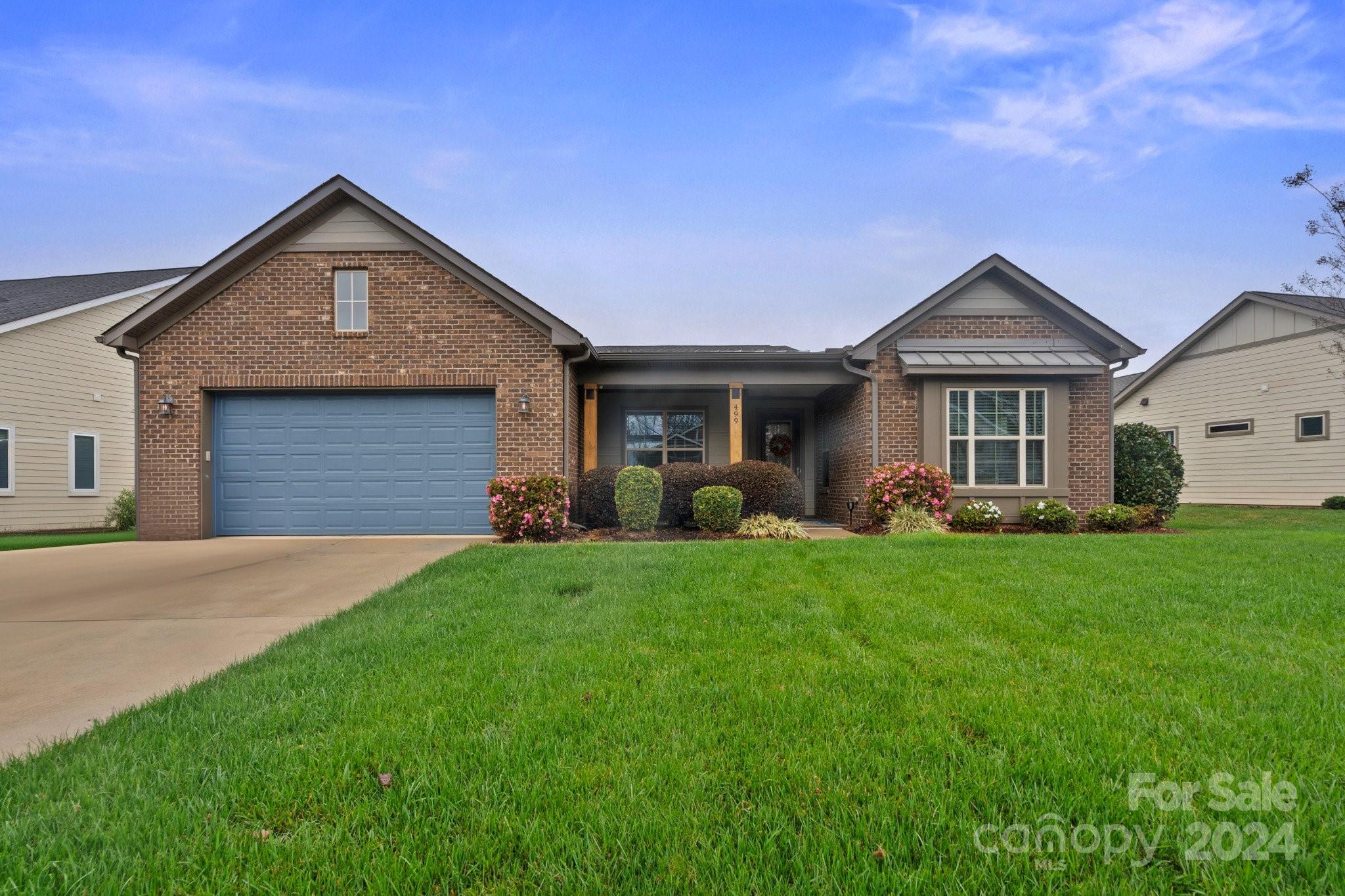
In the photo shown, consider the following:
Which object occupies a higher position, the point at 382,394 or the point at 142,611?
the point at 382,394

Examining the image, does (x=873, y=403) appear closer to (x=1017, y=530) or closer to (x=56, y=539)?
(x=1017, y=530)

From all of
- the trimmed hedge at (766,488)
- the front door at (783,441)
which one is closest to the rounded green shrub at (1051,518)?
the trimmed hedge at (766,488)

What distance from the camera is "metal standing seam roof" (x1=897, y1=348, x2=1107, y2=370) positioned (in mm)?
10234

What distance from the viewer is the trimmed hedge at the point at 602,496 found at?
10.5 meters

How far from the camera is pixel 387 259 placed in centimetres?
998

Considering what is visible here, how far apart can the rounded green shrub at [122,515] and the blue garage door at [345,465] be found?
546cm

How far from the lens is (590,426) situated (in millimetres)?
11266

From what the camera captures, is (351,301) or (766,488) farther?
(766,488)

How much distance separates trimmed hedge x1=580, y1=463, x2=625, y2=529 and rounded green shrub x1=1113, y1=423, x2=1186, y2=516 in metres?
9.72

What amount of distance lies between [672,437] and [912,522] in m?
5.83

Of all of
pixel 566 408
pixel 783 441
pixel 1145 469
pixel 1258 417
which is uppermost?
pixel 1258 417

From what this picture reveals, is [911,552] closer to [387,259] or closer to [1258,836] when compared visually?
[1258,836]

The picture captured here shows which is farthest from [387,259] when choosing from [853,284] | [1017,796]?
[853,284]

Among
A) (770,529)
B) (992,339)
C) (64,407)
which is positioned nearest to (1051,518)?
(992,339)
